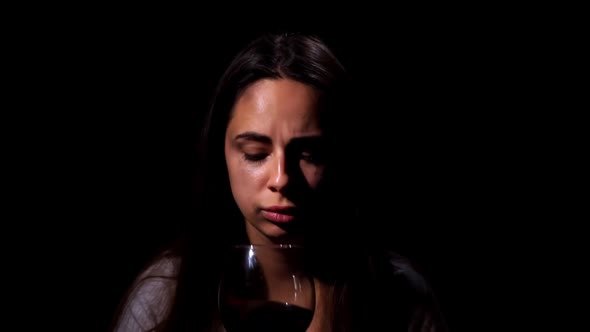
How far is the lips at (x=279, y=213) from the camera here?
59.3 inches

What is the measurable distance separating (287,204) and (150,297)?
0.58 m

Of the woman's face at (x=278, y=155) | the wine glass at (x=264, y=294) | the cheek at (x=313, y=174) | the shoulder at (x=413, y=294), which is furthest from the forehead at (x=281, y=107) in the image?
the shoulder at (x=413, y=294)

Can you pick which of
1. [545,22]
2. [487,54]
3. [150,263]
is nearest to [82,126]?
[150,263]

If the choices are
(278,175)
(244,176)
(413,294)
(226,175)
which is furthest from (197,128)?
(413,294)

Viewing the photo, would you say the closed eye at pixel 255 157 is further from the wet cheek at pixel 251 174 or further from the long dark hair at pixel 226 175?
the long dark hair at pixel 226 175

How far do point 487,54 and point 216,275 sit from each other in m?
1.25

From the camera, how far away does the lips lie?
1506mm

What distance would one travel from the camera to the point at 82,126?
2111 mm

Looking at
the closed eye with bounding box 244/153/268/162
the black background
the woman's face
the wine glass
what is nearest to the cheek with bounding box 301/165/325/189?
the woman's face

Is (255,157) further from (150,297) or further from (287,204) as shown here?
(150,297)

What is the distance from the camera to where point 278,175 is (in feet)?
4.83

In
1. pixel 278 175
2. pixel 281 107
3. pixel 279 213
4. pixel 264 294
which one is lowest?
pixel 264 294

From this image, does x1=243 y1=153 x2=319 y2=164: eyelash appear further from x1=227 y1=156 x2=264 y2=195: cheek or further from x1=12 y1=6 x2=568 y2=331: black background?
x1=12 y1=6 x2=568 y2=331: black background

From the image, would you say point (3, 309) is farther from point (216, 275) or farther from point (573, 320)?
point (573, 320)
